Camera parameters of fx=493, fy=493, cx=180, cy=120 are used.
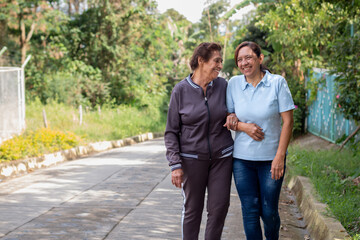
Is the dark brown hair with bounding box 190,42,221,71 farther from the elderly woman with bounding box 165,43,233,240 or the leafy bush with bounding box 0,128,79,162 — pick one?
the leafy bush with bounding box 0,128,79,162

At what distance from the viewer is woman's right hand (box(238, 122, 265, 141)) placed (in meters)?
3.97

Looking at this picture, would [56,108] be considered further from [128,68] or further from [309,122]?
[309,122]

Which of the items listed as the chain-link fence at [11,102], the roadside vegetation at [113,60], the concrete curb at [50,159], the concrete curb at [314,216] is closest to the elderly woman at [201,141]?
the concrete curb at [314,216]

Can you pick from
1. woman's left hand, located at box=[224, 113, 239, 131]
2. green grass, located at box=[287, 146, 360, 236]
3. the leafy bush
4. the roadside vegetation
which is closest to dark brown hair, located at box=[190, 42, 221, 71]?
woman's left hand, located at box=[224, 113, 239, 131]

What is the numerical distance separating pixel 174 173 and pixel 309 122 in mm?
12636

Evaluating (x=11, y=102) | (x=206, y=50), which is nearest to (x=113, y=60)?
(x=11, y=102)

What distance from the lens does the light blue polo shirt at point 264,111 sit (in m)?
4.03

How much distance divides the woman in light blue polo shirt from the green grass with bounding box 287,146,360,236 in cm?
118

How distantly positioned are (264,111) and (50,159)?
956cm

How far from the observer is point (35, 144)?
12.7m

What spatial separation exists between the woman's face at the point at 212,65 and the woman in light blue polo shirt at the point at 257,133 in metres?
0.19

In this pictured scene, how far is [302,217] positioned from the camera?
6.54m

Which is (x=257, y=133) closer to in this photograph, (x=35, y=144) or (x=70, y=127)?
(x=35, y=144)

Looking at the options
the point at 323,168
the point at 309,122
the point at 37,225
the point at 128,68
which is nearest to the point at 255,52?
the point at 37,225
